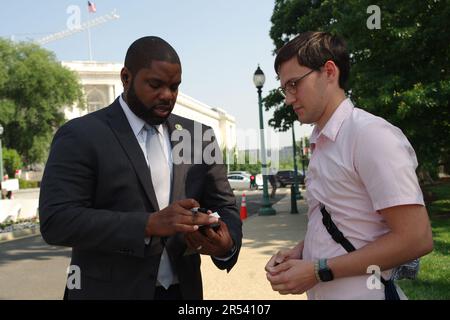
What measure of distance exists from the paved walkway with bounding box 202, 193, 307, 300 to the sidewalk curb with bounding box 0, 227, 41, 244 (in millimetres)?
6581

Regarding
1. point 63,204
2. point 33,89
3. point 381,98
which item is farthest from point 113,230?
point 33,89

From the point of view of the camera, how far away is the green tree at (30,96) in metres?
47.1

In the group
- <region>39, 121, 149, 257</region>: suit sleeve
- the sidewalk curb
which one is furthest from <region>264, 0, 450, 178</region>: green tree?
the sidewalk curb

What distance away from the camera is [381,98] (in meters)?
10.3

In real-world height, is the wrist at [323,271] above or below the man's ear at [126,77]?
below

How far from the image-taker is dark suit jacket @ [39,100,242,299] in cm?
176

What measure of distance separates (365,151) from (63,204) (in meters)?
1.09

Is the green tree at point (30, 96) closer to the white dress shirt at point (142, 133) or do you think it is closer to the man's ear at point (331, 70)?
the white dress shirt at point (142, 133)

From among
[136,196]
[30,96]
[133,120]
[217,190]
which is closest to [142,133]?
[133,120]

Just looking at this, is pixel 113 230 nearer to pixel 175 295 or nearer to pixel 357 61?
pixel 175 295

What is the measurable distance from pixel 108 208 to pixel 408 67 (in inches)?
423

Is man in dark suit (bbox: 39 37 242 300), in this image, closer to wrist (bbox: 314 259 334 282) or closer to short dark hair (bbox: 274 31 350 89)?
wrist (bbox: 314 259 334 282)

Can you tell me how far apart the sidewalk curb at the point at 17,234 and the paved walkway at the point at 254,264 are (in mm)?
6581

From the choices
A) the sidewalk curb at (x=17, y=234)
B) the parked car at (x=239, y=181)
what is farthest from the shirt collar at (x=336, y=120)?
the parked car at (x=239, y=181)
